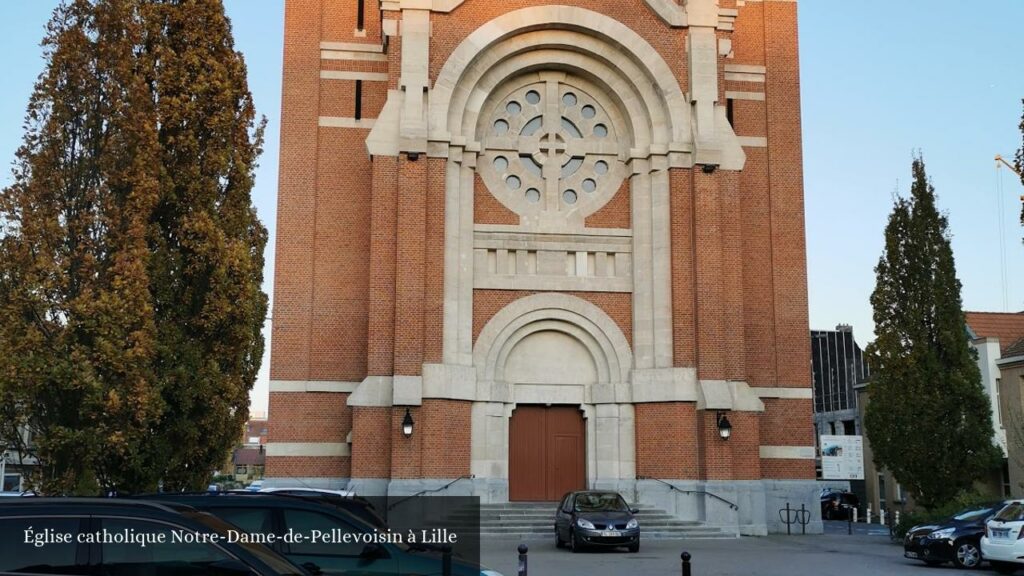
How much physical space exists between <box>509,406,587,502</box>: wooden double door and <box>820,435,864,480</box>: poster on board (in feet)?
34.0

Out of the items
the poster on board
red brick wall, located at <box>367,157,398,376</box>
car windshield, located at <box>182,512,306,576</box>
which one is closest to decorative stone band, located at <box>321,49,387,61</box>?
red brick wall, located at <box>367,157,398,376</box>

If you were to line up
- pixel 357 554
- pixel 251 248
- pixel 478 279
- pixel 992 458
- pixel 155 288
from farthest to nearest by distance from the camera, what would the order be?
pixel 478 279 → pixel 992 458 → pixel 251 248 → pixel 155 288 → pixel 357 554

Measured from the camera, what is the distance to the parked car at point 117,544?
7281 mm

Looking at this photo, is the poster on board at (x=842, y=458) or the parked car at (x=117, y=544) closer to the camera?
the parked car at (x=117, y=544)

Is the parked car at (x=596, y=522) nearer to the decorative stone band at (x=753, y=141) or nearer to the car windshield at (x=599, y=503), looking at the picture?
the car windshield at (x=599, y=503)

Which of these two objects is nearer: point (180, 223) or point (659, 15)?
point (180, 223)

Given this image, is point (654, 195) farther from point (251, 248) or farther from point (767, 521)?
point (251, 248)

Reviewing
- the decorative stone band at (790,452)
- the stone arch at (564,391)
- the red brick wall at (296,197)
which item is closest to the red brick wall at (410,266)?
the stone arch at (564,391)

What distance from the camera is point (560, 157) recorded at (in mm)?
29625

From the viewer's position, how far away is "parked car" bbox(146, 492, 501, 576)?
33.7 feet

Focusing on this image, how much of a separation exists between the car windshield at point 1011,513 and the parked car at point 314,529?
42.2 feet

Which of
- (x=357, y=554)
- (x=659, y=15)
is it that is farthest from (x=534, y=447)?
(x=357, y=554)

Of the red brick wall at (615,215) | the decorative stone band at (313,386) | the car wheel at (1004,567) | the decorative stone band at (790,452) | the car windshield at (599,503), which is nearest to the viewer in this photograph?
the car wheel at (1004,567)

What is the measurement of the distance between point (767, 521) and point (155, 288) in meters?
19.8
